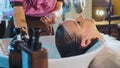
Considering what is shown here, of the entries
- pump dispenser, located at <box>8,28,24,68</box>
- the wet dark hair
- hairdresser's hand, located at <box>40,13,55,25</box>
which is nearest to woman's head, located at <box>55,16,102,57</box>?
the wet dark hair

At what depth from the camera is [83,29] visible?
2.40ft

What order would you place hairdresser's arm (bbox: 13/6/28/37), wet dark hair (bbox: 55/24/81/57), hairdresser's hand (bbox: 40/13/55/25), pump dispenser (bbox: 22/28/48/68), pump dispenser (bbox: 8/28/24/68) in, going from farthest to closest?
hairdresser's hand (bbox: 40/13/55/25) < hairdresser's arm (bbox: 13/6/28/37) < wet dark hair (bbox: 55/24/81/57) < pump dispenser (bbox: 8/28/24/68) < pump dispenser (bbox: 22/28/48/68)

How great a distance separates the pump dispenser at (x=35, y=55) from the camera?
1.51 ft

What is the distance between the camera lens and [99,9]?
10.2 feet

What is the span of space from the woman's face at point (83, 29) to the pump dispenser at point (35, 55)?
0.77 feet

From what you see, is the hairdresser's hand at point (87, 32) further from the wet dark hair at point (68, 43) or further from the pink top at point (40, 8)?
the pink top at point (40, 8)

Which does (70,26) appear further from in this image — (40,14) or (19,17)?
(40,14)

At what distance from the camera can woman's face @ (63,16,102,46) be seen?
71 centimetres

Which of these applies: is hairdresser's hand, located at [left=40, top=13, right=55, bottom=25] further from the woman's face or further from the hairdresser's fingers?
the woman's face

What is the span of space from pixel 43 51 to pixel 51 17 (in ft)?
2.06

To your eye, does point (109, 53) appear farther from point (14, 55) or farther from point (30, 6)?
point (30, 6)

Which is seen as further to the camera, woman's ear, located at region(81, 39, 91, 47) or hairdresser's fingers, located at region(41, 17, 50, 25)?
hairdresser's fingers, located at region(41, 17, 50, 25)

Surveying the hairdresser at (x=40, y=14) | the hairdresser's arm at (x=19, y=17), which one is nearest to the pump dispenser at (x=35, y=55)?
the hairdresser's arm at (x=19, y=17)

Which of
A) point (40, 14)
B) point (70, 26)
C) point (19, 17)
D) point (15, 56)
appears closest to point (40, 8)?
point (40, 14)
